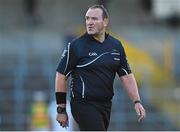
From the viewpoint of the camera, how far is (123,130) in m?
18.2

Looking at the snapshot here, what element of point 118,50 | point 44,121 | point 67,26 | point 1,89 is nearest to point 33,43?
point 67,26

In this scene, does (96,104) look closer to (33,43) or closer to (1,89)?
(1,89)

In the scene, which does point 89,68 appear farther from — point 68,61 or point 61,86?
point 61,86

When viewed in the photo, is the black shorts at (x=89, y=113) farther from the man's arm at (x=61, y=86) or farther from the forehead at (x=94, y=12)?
the forehead at (x=94, y=12)

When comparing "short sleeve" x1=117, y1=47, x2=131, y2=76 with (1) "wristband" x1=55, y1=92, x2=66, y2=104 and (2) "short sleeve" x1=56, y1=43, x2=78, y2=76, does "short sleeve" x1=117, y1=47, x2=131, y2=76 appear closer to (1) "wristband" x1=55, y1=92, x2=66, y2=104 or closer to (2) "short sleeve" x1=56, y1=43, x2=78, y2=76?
(2) "short sleeve" x1=56, y1=43, x2=78, y2=76

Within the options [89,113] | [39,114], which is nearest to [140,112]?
[89,113]

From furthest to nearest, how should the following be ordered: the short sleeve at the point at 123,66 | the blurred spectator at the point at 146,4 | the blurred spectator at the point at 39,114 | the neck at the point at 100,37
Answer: the blurred spectator at the point at 146,4, the blurred spectator at the point at 39,114, the short sleeve at the point at 123,66, the neck at the point at 100,37

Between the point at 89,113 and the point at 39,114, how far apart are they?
344 inches

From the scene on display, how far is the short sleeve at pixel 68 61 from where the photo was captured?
7926 mm

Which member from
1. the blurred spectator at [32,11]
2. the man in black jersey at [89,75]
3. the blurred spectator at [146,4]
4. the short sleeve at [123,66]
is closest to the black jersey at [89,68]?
the man in black jersey at [89,75]

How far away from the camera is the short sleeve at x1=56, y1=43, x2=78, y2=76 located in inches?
312

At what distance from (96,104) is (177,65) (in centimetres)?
1425

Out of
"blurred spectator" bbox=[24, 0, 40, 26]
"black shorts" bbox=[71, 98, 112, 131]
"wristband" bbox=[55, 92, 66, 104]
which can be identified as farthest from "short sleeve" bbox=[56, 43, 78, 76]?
"blurred spectator" bbox=[24, 0, 40, 26]

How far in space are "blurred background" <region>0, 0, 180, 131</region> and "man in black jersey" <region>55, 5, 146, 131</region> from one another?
743cm
